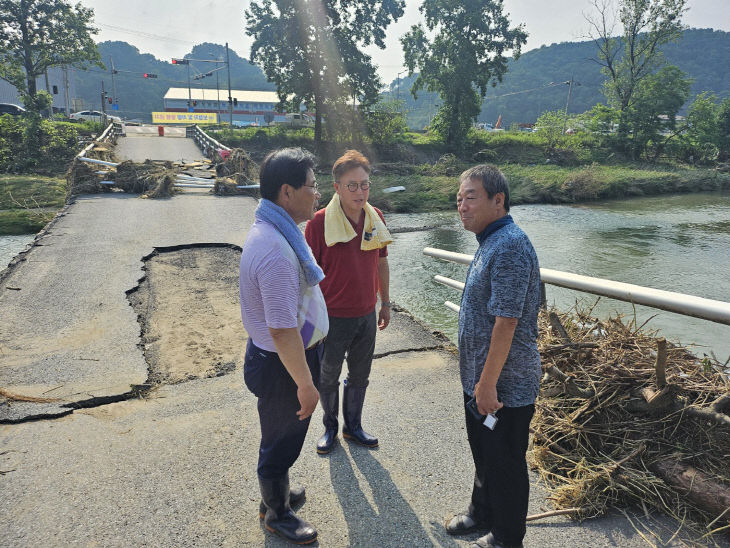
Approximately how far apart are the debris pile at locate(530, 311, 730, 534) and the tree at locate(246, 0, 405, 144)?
27826 mm

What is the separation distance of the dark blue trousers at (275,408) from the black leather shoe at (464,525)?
2.68 ft

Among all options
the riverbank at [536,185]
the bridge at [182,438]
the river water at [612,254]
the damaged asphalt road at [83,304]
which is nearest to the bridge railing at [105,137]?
the damaged asphalt road at [83,304]

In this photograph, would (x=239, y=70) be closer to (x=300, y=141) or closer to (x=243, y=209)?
(x=300, y=141)

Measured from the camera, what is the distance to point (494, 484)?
2.07 meters

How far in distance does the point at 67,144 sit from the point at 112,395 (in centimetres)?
2456

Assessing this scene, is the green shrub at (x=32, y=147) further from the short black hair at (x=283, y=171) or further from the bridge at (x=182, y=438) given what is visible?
the short black hair at (x=283, y=171)

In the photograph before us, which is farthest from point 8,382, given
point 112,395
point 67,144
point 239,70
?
point 239,70

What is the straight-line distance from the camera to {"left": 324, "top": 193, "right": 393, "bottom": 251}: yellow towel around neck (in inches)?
109

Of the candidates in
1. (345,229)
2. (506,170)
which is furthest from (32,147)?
(345,229)

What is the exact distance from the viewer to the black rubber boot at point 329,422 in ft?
9.62

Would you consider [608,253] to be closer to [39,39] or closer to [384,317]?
[384,317]

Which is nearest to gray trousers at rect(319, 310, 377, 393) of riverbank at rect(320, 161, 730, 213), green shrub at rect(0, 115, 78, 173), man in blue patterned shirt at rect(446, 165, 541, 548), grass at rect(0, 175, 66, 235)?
man in blue patterned shirt at rect(446, 165, 541, 548)

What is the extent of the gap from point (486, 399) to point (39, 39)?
117 ft

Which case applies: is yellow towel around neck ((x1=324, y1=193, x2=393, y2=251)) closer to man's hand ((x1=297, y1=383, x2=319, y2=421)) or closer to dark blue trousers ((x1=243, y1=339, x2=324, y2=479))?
dark blue trousers ((x1=243, y1=339, x2=324, y2=479))
